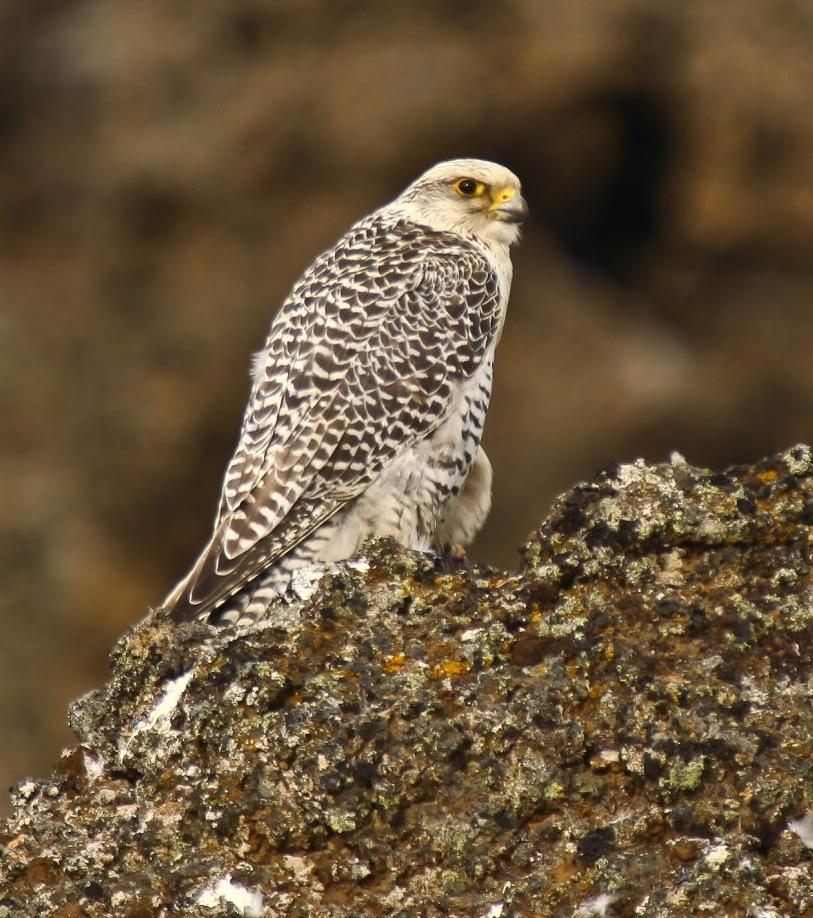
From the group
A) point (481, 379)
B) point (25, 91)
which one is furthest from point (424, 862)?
point (25, 91)

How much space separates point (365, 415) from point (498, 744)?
314 cm

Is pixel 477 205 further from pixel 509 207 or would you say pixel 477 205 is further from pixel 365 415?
pixel 365 415

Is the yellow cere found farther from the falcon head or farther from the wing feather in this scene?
the wing feather

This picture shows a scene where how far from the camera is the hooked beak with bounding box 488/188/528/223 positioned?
25.1 ft

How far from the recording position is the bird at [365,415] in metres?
6.61

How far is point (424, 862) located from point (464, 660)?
50 cm

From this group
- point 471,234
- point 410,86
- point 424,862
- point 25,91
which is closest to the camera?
point 424,862

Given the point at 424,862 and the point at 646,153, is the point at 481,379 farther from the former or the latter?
the point at 646,153

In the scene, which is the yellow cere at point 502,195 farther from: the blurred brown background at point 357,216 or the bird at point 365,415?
the blurred brown background at point 357,216

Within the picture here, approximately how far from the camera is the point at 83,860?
3908mm

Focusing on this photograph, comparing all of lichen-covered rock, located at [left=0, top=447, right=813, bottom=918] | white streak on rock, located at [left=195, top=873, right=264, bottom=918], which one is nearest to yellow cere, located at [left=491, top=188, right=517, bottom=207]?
lichen-covered rock, located at [left=0, top=447, right=813, bottom=918]

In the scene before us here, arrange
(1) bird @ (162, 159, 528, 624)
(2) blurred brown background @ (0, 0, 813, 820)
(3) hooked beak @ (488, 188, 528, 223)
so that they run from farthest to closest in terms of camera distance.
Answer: (2) blurred brown background @ (0, 0, 813, 820)
(3) hooked beak @ (488, 188, 528, 223)
(1) bird @ (162, 159, 528, 624)

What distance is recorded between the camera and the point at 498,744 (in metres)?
3.91

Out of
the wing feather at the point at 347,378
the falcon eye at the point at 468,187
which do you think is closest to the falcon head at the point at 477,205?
the falcon eye at the point at 468,187
